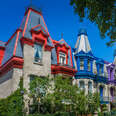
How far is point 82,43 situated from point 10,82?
49.8 feet

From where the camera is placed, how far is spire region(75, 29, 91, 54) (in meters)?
26.6

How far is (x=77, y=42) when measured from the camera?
28359 mm

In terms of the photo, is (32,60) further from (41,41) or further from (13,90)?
(13,90)

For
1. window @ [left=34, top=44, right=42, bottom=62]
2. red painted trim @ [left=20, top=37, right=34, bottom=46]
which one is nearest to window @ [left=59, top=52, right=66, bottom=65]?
window @ [left=34, top=44, right=42, bottom=62]

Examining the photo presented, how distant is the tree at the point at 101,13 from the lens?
10453 millimetres

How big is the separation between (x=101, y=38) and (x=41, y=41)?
9.42 m

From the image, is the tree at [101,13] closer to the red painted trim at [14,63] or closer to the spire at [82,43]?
the red painted trim at [14,63]

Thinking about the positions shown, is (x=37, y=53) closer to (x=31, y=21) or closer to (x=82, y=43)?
(x=31, y=21)

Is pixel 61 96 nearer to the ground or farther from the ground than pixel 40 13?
nearer to the ground

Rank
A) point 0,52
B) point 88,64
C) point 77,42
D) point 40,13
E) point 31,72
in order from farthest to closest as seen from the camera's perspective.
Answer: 1. point 77,42
2. point 88,64
3. point 40,13
4. point 0,52
5. point 31,72

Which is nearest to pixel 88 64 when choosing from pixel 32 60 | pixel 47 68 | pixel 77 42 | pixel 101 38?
pixel 77 42

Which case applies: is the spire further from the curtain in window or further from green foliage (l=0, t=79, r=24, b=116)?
green foliage (l=0, t=79, r=24, b=116)

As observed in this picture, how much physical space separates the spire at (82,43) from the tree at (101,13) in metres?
14.6

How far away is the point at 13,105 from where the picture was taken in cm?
1459
